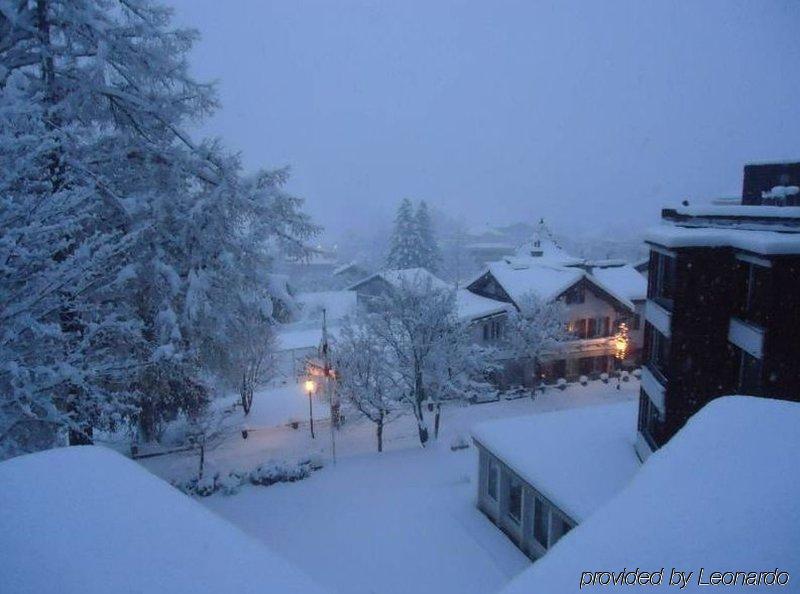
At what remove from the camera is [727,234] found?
11.6 metres

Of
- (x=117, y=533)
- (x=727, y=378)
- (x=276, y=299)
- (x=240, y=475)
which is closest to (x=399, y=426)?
(x=240, y=475)

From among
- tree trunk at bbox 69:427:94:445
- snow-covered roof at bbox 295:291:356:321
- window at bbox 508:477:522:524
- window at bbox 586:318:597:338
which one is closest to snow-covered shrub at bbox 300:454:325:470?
window at bbox 508:477:522:524

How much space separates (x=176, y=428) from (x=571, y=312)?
986 inches

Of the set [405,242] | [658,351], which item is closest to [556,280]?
[658,351]

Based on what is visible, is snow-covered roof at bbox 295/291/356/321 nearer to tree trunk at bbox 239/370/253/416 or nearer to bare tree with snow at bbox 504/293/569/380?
tree trunk at bbox 239/370/253/416

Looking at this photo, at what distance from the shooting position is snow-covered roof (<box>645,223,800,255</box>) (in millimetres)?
10141

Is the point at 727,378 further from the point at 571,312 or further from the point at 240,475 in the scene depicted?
the point at 571,312

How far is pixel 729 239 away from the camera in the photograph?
38.0 feet

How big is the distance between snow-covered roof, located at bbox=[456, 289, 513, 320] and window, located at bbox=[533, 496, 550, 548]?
1725cm

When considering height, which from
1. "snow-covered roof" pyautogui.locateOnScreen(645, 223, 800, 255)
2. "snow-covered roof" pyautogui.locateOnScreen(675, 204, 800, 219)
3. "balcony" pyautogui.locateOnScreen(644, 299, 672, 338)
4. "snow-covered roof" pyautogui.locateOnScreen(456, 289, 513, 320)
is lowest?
"snow-covered roof" pyautogui.locateOnScreen(456, 289, 513, 320)

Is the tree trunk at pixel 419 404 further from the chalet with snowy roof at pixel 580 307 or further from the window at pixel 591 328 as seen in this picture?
the window at pixel 591 328

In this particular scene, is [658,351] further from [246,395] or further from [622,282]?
[622,282]

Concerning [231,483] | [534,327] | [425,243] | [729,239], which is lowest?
[231,483]

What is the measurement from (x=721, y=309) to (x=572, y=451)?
5.37 meters
